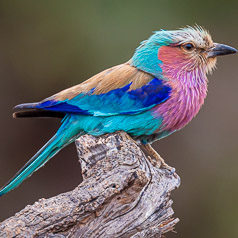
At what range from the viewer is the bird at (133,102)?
16.8ft

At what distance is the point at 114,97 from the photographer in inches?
205

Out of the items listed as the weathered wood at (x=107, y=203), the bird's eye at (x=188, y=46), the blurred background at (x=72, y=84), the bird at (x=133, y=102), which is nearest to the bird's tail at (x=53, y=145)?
the bird at (x=133, y=102)

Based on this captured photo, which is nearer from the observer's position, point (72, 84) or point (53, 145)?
point (53, 145)

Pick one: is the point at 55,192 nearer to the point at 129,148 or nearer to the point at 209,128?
the point at 209,128

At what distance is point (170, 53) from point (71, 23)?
2936 mm

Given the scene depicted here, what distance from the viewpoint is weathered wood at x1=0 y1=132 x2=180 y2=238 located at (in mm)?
4020

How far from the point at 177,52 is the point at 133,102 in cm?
63

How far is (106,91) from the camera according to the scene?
5.21 metres

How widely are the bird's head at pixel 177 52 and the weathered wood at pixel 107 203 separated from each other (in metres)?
0.96

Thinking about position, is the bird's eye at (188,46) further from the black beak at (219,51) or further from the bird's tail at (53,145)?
the bird's tail at (53,145)

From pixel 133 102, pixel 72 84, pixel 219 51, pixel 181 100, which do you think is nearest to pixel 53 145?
pixel 133 102

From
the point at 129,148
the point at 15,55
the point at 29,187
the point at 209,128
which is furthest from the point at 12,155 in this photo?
the point at 129,148

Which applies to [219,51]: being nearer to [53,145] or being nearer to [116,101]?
[116,101]

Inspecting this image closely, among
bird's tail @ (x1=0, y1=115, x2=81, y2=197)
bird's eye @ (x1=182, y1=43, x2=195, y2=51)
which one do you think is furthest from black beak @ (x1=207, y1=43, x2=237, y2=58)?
bird's tail @ (x1=0, y1=115, x2=81, y2=197)
